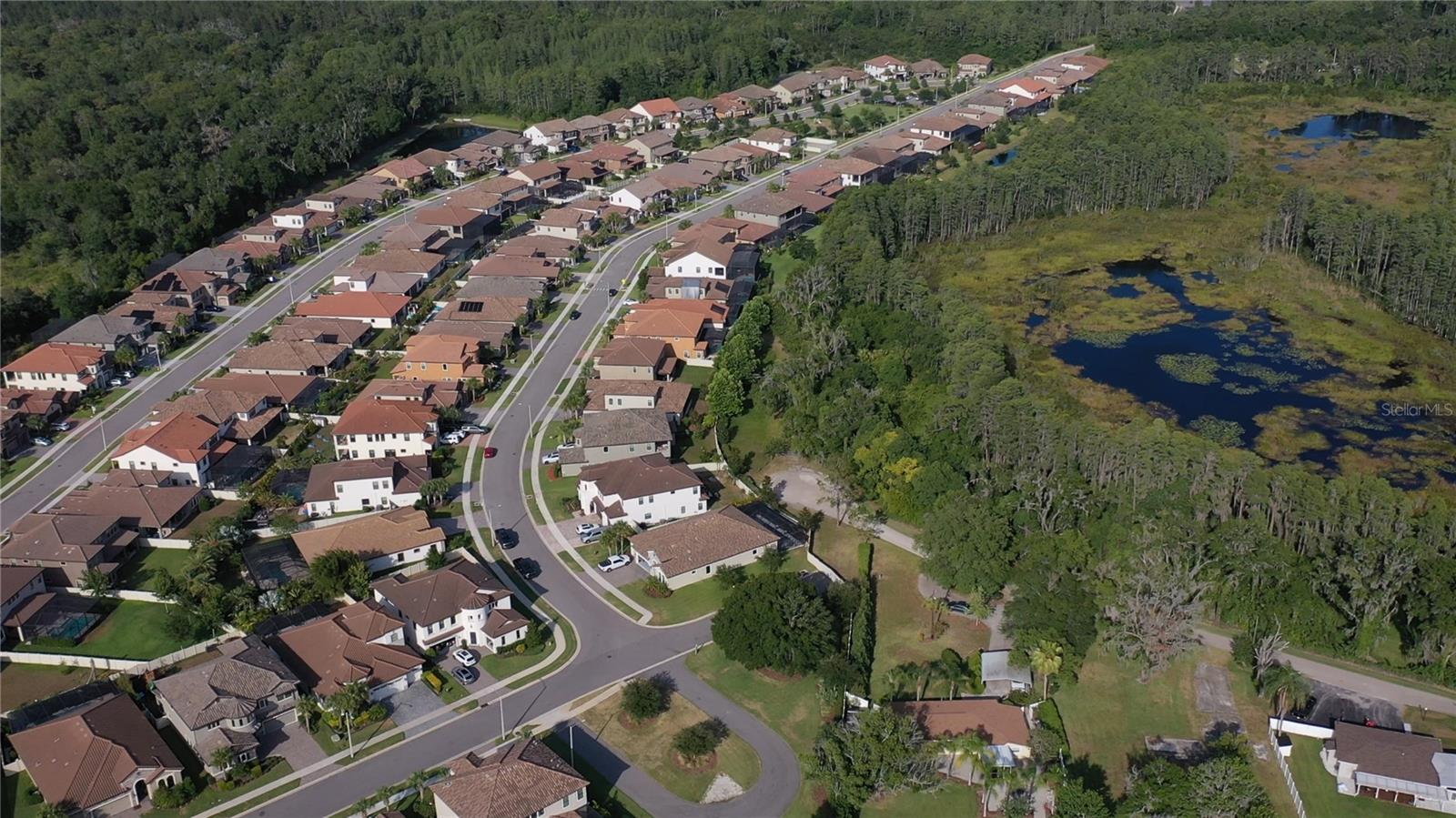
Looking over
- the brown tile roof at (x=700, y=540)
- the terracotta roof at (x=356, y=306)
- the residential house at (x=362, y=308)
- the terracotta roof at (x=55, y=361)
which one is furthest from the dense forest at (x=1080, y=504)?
the terracotta roof at (x=55, y=361)

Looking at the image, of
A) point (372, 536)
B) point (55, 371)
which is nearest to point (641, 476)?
point (372, 536)

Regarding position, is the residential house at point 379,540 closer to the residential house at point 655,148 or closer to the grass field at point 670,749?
the grass field at point 670,749

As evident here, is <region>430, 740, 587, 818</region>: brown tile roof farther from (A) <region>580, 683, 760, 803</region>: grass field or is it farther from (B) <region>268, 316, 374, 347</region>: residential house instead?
(B) <region>268, 316, 374, 347</region>: residential house

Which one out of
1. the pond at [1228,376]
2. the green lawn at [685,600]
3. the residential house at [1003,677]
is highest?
the green lawn at [685,600]

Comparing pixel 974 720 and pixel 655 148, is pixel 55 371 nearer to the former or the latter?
pixel 974 720

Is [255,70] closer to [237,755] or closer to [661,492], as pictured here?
[661,492]

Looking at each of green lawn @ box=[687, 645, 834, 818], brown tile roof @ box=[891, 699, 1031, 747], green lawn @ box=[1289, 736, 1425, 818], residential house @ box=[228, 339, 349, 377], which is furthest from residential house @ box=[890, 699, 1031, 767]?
residential house @ box=[228, 339, 349, 377]

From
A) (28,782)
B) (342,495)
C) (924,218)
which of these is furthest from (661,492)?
(924,218)
